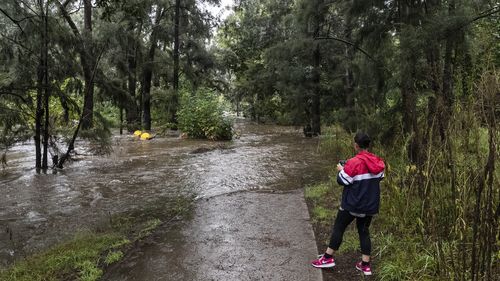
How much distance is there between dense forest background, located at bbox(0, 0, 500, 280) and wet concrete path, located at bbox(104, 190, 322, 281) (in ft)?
4.02

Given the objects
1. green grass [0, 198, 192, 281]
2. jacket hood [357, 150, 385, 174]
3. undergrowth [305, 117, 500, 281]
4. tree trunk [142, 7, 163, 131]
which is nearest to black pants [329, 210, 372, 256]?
undergrowth [305, 117, 500, 281]

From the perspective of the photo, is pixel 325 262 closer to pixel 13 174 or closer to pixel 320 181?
pixel 320 181

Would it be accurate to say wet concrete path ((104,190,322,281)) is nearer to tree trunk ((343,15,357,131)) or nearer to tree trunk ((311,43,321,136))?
tree trunk ((343,15,357,131))

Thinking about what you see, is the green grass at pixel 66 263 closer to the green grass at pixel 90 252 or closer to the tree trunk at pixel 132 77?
the green grass at pixel 90 252

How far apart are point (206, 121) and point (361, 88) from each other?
802cm

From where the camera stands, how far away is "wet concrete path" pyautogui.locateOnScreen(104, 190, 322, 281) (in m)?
4.14

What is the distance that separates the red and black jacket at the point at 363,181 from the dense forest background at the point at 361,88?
0.49 m

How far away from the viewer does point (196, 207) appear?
665 cm

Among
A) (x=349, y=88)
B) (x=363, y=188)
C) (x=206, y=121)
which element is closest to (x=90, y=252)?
(x=363, y=188)

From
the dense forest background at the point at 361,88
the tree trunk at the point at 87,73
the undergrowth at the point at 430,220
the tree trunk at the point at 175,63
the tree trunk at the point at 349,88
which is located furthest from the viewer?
the tree trunk at the point at 175,63

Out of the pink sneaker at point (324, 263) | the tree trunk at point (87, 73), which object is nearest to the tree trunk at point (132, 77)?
the tree trunk at point (87, 73)

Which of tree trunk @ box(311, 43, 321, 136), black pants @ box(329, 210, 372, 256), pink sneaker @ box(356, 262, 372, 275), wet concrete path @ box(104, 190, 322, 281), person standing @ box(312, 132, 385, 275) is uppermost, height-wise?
tree trunk @ box(311, 43, 321, 136)

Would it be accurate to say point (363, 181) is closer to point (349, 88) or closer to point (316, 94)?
point (349, 88)

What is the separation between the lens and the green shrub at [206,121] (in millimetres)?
16625
